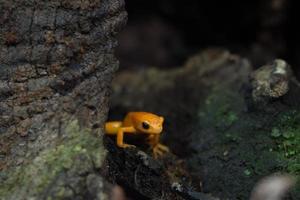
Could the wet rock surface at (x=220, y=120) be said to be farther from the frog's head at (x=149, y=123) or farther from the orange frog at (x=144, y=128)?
the frog's head at (x=149, y=123)

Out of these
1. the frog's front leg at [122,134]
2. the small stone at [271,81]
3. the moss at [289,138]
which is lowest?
the frog's front leg at [122,134]

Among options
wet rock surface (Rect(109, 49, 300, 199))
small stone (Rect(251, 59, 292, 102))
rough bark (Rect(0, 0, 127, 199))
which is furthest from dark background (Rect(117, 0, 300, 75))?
rough bark (Rect(0, 0, 127, 199))

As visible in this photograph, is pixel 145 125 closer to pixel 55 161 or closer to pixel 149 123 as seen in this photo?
pixel 149 123

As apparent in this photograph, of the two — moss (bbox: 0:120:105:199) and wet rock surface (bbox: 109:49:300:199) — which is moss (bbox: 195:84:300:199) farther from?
moss (bbox: 0:120:105:199)

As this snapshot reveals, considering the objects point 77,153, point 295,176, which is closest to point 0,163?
point 77,153

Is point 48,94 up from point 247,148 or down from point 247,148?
up

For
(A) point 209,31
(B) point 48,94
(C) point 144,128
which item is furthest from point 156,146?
(A) point 209,31

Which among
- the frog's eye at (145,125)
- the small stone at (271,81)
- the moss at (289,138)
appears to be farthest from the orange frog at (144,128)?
the moss at (289,138)
